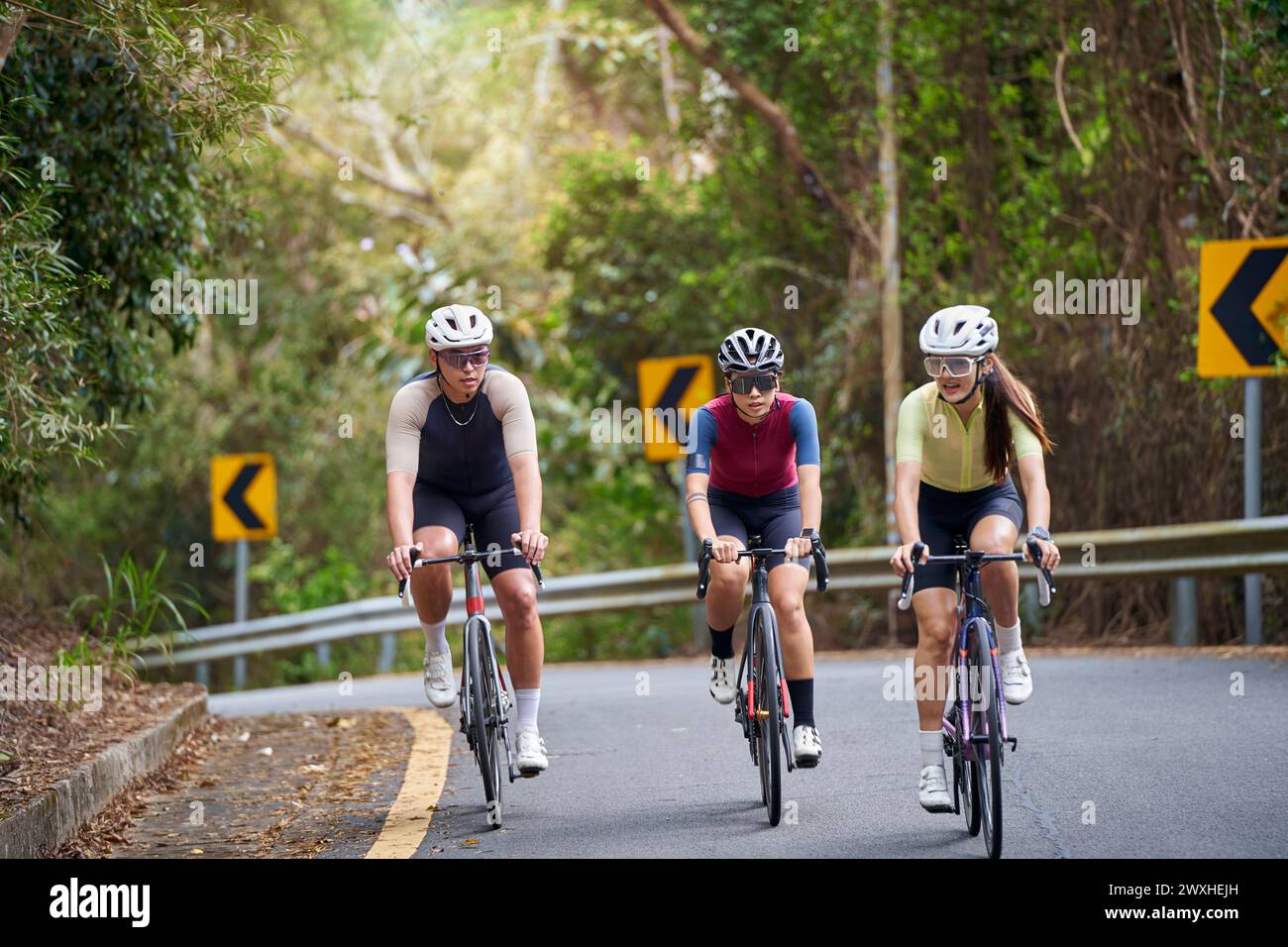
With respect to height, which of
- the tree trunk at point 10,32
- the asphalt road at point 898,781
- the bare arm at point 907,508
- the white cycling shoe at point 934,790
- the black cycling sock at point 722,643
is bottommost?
the asphalt road at point 898,781

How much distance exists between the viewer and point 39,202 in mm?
9000

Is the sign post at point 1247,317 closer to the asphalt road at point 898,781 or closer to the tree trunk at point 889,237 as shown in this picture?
the asphalt road at point 898,781

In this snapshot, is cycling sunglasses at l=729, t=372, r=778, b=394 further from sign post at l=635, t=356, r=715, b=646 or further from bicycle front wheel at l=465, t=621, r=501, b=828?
sign post at l=635, t=356, r=715, b=646

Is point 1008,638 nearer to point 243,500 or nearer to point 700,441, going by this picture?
point 700,441

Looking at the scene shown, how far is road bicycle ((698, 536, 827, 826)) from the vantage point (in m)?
6.88

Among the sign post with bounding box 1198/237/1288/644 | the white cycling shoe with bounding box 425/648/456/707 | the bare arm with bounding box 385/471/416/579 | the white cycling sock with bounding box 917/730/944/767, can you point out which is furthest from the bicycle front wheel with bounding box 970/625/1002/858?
the sign post with bounding box 1198/237/1288/644

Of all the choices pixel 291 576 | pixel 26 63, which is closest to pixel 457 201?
pixel 291 576

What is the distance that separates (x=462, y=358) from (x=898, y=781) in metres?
2.75

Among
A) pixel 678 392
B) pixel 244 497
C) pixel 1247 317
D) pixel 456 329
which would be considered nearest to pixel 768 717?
pixel 456 329

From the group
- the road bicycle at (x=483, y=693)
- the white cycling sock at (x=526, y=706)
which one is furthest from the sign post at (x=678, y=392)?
the road bicycle at (x=483, y=693)

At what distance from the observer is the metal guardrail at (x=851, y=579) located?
1220 cm

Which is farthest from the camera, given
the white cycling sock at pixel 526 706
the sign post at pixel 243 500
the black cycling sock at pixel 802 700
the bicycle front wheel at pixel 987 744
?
the sign post at pixel 243 500

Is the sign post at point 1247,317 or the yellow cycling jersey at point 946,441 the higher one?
the sign post at point 1247,317

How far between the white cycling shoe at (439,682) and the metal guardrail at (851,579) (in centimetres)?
307
